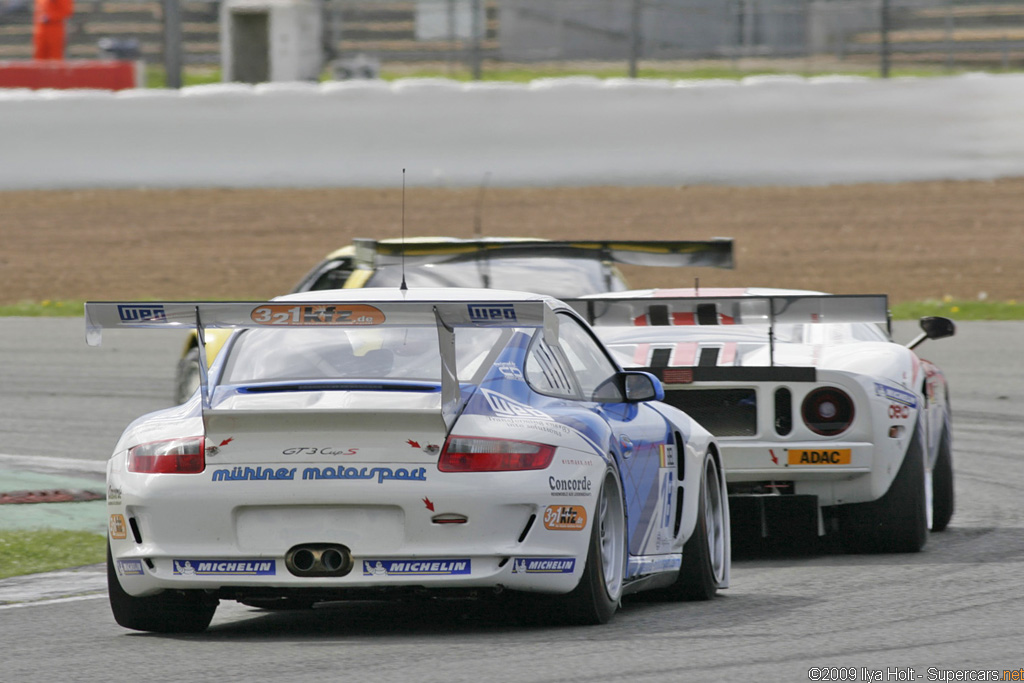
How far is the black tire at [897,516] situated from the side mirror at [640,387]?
1.87m

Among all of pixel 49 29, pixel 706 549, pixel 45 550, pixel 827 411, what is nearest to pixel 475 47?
pixel 49 29

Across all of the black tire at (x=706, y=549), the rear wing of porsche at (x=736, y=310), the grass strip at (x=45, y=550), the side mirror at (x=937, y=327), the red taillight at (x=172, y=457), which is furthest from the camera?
the side mirror at (x=937, y=327)

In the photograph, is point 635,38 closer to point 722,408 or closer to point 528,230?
point 528,230

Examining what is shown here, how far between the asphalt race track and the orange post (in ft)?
83.7

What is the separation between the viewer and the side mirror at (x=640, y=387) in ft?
23.0

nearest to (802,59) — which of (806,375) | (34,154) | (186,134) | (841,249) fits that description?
(841,249)

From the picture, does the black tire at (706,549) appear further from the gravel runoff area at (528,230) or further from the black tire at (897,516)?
the gravel runoff area at (528,230)

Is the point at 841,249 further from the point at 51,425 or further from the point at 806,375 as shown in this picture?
the point at 806,375

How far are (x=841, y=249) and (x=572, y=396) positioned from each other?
1823 centimetres

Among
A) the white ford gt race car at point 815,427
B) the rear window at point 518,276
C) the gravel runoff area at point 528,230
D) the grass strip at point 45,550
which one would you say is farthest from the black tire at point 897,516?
the gravel runoff area at point 528,230

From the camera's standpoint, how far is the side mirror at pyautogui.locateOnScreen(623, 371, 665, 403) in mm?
6996

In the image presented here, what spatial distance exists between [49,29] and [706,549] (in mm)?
27397

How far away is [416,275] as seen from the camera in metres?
13.2

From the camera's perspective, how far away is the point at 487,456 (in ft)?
20.0
